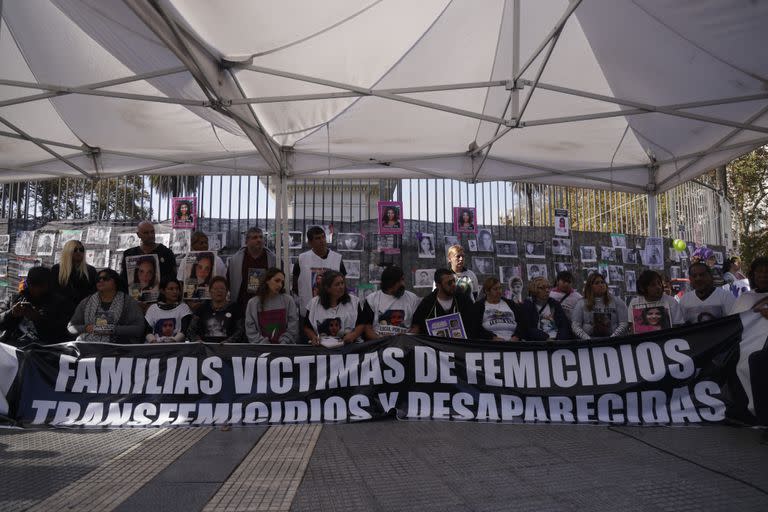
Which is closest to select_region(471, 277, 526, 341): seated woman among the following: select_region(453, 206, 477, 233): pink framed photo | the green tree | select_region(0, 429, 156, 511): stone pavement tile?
select_region(0, 429, 156, 511): stone pavement tile

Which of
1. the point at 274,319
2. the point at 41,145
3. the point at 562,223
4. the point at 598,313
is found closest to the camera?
the point at 274,319

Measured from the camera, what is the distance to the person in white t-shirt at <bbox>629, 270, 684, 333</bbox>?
541 cm

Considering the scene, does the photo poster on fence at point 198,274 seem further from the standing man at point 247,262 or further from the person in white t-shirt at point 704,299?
Answer: the person in white t-shirt at point 704,299

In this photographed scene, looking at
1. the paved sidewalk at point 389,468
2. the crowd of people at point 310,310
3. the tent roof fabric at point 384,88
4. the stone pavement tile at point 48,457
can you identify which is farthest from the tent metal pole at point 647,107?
the stone pavement tile at point 48,457

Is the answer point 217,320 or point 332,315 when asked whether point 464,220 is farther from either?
point 217,320

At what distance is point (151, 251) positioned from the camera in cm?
621

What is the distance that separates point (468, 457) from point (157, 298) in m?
4.03

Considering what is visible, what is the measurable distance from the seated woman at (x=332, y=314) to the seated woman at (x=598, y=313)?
2569 millimetres

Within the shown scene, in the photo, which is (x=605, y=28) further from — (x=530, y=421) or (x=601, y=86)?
(x=530, y=421)

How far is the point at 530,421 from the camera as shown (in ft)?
14.9

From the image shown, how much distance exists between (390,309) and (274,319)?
47.8 inches

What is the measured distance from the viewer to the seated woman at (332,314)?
17.6 ft

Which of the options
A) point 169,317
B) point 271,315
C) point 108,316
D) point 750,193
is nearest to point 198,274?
point 169,317

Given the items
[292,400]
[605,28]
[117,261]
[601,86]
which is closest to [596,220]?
[601,86]
